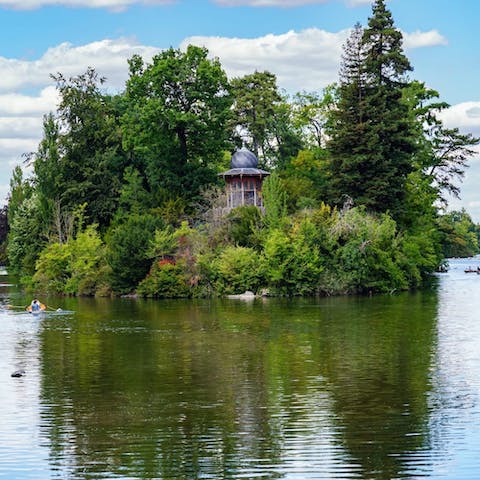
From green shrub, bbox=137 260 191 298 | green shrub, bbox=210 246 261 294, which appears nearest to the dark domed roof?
green shrub, bbox=210 246 261 294

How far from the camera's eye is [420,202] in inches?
3142

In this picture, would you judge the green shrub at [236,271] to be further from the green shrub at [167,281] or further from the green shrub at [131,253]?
the green shrub at [131,253]

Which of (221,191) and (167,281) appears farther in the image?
(221,191)

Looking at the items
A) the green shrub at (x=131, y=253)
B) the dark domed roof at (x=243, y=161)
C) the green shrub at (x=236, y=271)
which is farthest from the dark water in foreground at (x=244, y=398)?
the dark domed roof at (x=243, y=161)

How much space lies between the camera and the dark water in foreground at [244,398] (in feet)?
65.4

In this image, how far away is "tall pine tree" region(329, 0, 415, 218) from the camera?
7131 centimetres

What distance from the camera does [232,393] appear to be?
2792 cm

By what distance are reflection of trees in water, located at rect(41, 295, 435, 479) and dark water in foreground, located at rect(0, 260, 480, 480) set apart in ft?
0.21

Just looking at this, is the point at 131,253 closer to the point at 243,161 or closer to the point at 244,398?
the point at 243,161

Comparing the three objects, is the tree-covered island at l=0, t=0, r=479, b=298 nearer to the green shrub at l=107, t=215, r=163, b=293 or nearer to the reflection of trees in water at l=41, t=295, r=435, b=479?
the green shrub at l=107, t=215, r=163, b=293

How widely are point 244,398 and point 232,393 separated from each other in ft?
3.06

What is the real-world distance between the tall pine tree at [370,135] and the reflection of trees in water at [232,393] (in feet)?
75.2

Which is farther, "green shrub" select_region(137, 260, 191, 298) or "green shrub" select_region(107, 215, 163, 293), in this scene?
"green shrub" select_region(107, 215, 163, 293)

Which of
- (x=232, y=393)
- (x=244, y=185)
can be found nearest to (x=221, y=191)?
(x=244, y=185)
